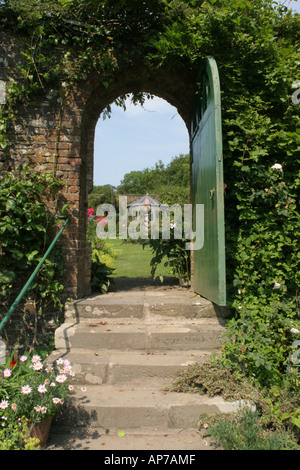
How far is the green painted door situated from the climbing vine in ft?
0.85

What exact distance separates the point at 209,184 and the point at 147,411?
217 cm

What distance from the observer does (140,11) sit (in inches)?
154

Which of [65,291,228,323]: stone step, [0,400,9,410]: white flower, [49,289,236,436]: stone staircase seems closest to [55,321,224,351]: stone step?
[49,289,236,436]: stone staircase

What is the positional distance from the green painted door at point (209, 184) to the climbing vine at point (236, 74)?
0.26m

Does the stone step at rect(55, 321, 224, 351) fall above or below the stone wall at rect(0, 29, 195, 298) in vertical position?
below

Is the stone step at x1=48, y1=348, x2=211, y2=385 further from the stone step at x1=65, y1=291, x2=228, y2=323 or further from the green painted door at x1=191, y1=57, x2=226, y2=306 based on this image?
the green painted door at x1=191, y1=57, x2=226, y2=306

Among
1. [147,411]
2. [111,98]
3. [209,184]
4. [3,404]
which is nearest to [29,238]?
[3,404]

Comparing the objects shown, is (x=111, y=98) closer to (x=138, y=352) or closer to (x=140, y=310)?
(x=140, y=310)

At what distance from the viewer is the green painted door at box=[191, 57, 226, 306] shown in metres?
3.12

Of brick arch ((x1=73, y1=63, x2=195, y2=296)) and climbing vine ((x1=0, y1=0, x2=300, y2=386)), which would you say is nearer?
climbing vine ((x1=0, y1=0, x2=300, y2=386))

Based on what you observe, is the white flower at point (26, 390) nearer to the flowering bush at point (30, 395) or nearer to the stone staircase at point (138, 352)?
the flowering bush at point (30, 395)

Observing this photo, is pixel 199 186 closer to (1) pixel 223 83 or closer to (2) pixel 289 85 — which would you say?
(1) pixel 223 83

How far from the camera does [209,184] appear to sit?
11.4ft
